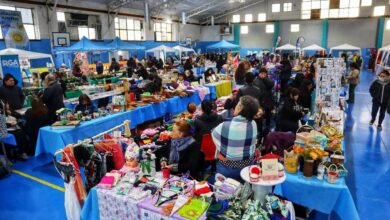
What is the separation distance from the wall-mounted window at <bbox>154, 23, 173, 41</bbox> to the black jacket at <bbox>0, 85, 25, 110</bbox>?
18249mm

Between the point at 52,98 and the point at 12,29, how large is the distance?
23.5 feet

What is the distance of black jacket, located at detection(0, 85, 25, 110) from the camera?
5.83m

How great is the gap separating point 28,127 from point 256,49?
25536mm

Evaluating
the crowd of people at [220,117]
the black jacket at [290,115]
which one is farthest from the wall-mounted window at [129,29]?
the black jacket at [290,115]

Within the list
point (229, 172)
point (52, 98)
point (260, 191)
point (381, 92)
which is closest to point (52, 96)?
point (52, 98)

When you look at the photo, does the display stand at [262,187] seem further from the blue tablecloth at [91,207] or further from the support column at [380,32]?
the support column at [380,32]

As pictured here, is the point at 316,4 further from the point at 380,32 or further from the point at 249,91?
the point at 249,91

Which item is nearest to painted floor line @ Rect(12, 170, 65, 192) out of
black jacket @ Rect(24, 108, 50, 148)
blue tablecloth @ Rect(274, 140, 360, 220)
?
black jacket @ Rect(24, 108, 50, 148)

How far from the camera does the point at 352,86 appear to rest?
9.05m

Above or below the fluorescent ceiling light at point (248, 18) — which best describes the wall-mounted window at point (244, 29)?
below

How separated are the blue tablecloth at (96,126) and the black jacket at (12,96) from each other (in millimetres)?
2052

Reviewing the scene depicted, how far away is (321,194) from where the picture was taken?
253 centimetres

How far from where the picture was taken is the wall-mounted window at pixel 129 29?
19812 millimetres

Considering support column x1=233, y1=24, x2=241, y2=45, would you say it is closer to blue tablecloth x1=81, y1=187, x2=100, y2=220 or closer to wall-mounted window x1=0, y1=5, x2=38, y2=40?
wall-mounted window x1=0, y1=5, x2=38, y2=40
